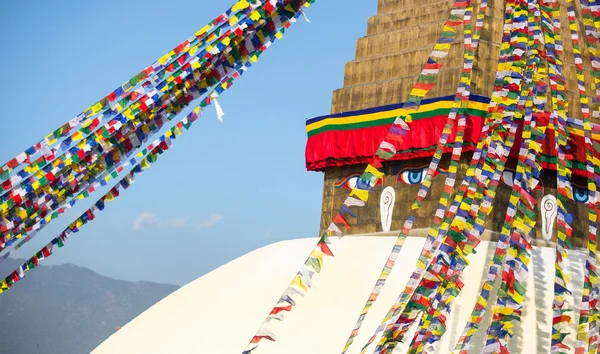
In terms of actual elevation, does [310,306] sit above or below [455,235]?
above

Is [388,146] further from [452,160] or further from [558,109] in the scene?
[558,109]

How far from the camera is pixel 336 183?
16.0 metres

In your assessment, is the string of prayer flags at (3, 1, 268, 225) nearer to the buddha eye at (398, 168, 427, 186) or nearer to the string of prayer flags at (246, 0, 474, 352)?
the string of prayer flags at (246, 0, 474, 352)

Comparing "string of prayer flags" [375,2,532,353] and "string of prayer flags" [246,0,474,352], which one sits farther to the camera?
"string of prayer flags" [375,2,532,353]

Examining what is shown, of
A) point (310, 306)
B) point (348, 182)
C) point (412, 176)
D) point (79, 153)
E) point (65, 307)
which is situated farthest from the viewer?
point (65, 307)

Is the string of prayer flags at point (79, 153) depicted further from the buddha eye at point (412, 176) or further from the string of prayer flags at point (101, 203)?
the buddha eye at point (412, 176)

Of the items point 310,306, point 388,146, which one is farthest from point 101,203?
point 310,306

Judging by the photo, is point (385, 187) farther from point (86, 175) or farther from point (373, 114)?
point (86, 175)

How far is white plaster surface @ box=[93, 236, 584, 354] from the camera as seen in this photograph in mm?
12117

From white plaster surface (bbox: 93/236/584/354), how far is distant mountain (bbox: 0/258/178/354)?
74.6 metres

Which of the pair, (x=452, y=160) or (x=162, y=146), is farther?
(x=452, y=160)

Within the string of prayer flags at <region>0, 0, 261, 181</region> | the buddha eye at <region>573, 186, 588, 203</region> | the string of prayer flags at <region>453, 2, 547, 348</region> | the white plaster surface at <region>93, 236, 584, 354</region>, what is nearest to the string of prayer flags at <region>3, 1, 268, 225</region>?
the string of prayer flags at <region>0, 0, 261, 181</region>

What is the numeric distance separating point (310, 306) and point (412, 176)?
2.95 m

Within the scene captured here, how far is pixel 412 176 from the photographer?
14.9m
